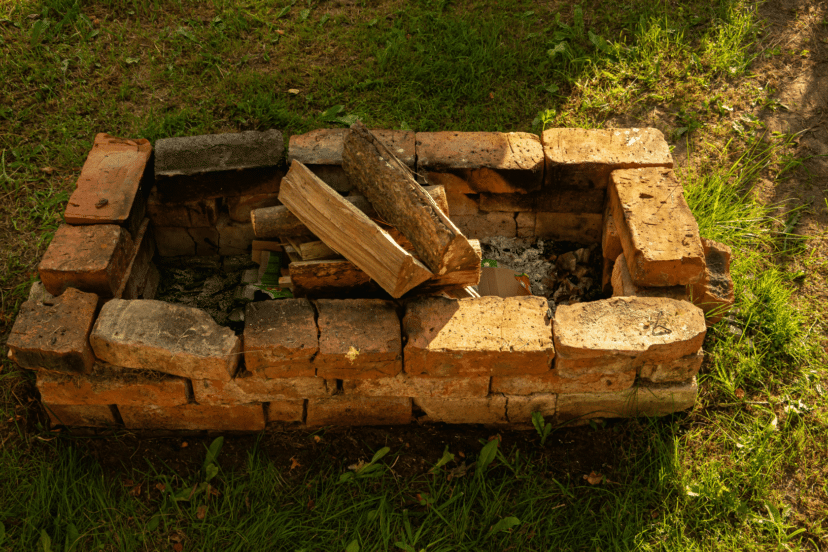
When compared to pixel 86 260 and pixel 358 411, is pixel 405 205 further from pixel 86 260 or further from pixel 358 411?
pixel 86 260

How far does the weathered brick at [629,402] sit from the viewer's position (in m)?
3.62

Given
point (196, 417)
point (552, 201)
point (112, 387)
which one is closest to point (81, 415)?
point (112, 387)

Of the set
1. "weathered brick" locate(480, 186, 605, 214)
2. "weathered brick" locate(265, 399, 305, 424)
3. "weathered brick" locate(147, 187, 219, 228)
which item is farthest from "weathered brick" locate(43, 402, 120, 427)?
"weathered brick" locate(480, 186, 605, 214)

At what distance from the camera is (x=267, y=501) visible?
3.45 m

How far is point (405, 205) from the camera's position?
136 inches

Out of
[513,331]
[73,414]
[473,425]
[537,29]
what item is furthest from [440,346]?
[537,29]

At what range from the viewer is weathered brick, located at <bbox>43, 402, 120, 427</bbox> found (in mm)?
3629

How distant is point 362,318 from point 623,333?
1351mm

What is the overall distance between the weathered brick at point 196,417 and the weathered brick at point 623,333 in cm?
173

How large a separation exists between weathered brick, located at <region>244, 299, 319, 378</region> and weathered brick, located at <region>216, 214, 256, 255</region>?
113 centimetres

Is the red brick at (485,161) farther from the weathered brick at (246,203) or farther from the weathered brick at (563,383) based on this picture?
the weathered brick at (563,383)

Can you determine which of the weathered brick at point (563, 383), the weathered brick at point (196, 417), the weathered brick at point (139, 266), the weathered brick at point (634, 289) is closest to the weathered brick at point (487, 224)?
the weathered brick at point (634, 289)

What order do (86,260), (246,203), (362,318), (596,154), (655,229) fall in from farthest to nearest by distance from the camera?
(246,203), (596,154), (655,229), (86,260), (362,318)

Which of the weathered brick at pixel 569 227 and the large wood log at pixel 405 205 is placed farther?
the weathered brick at pixel 569 227
